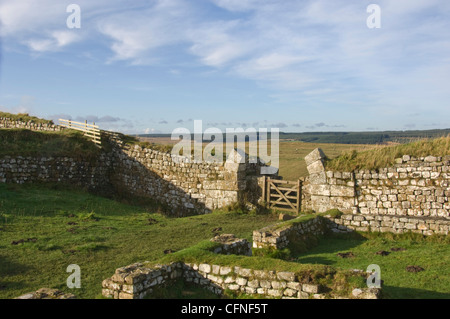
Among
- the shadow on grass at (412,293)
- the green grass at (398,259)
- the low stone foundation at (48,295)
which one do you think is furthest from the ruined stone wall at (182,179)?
the low stone foundation at (48,295)

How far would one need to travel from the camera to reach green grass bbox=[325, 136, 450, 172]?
13.2 meters

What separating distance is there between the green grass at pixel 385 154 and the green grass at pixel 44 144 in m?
14.7

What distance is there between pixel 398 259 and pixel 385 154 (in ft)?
17.8

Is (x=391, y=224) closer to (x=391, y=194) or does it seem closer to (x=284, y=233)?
(x=391, y=194)

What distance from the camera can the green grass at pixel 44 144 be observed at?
1963cm

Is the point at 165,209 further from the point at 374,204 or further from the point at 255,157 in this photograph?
the point at 374,204

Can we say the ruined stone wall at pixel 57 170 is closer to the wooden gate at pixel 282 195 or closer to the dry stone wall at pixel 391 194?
the wooden gate at pixel 282 195

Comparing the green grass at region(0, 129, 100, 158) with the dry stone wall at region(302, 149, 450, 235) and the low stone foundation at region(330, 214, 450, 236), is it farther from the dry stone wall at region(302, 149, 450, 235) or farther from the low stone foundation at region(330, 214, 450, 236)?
the low stone foundation at region(330, 214, 450, 236)

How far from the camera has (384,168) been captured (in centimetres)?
1374

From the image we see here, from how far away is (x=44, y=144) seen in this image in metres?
20.9

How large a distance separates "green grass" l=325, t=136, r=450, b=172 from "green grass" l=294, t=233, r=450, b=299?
2.99 meters

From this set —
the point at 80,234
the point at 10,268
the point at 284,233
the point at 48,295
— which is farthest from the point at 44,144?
the point at 48,295
